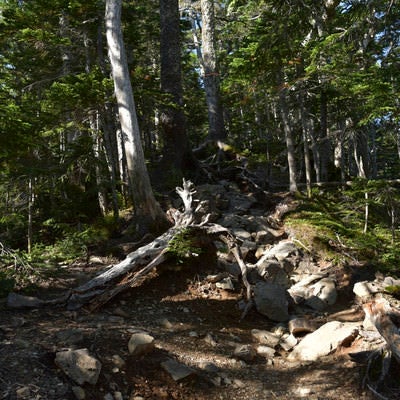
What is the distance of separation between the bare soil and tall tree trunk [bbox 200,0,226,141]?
32.9 feet

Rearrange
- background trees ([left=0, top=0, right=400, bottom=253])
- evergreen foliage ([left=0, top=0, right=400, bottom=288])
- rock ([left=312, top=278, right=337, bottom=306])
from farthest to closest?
background trees ([left=0, top=0, right=400, bottom=253]) < evergreen foliage ([left=0, top=0, right=400, bottom=288]) < rock ([left=312, top=278, right=337, bottom=306])

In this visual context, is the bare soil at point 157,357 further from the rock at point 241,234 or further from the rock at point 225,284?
the rock at point 241,234

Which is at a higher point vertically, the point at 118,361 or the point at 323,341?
the point at 118,361

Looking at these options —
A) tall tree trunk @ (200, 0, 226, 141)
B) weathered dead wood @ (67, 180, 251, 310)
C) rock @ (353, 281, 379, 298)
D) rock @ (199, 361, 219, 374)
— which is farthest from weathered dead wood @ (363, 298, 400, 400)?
tall tree trunk @ (200, 0, 226, 141)

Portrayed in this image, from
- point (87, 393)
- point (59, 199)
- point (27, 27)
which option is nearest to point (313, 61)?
point (27, 27)

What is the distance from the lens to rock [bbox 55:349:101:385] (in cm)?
358

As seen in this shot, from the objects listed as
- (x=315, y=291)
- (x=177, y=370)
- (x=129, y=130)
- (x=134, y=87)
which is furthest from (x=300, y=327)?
(x=134, y=87)

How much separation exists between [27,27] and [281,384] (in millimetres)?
10844

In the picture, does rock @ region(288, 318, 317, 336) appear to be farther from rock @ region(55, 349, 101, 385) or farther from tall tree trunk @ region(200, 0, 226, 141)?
tall tree trunk @ region(200, 0, 226, 141)

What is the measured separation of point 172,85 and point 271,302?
28.8 feet

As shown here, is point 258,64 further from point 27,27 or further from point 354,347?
point 354,347

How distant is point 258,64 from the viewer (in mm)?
10477

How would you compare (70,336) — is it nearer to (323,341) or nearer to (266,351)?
(266,351)

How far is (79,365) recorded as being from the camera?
12.0ft
